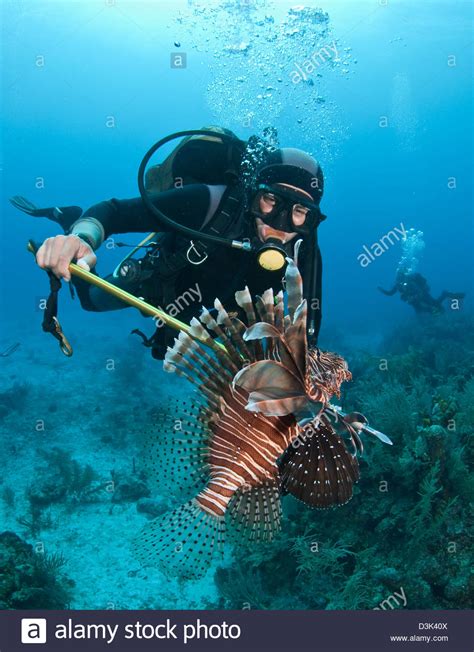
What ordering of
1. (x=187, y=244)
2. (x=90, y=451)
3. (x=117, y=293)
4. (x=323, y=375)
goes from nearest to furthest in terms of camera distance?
(x=323, y=375) < (x=117, y=293) < (x=187, y=244) < (x=90, y=451)

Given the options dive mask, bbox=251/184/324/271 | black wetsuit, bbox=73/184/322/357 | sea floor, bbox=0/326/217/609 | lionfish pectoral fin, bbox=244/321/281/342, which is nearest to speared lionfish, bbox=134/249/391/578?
lionfish pectoral fin, bbox=244/321/281/342

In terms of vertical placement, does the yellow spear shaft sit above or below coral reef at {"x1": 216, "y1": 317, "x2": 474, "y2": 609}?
above

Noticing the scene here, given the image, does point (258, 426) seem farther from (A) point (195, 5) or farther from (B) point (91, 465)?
(A) point (195, 5)

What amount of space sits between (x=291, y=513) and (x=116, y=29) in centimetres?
4282

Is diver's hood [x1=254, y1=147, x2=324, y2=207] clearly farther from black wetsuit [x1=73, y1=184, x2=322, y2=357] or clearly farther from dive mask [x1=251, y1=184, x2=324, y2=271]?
black wetsuit [x1=73, y1=184, x2=322, y2=357]

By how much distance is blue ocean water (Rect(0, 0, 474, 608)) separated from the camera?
6.73 m

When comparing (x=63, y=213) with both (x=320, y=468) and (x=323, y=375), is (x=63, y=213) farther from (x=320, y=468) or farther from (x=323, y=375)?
(x=320, y=468)

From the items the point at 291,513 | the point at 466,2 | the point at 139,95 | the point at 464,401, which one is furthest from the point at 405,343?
the point at 139,95

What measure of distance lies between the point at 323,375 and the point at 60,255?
1.89 meters

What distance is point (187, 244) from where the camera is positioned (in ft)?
14.0

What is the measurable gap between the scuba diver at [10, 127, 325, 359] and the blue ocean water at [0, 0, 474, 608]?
59.9 inches

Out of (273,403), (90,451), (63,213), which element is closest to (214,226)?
(273,403)

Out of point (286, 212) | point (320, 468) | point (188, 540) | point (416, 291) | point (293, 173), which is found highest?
point (416, 291)

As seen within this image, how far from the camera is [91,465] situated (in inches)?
317
